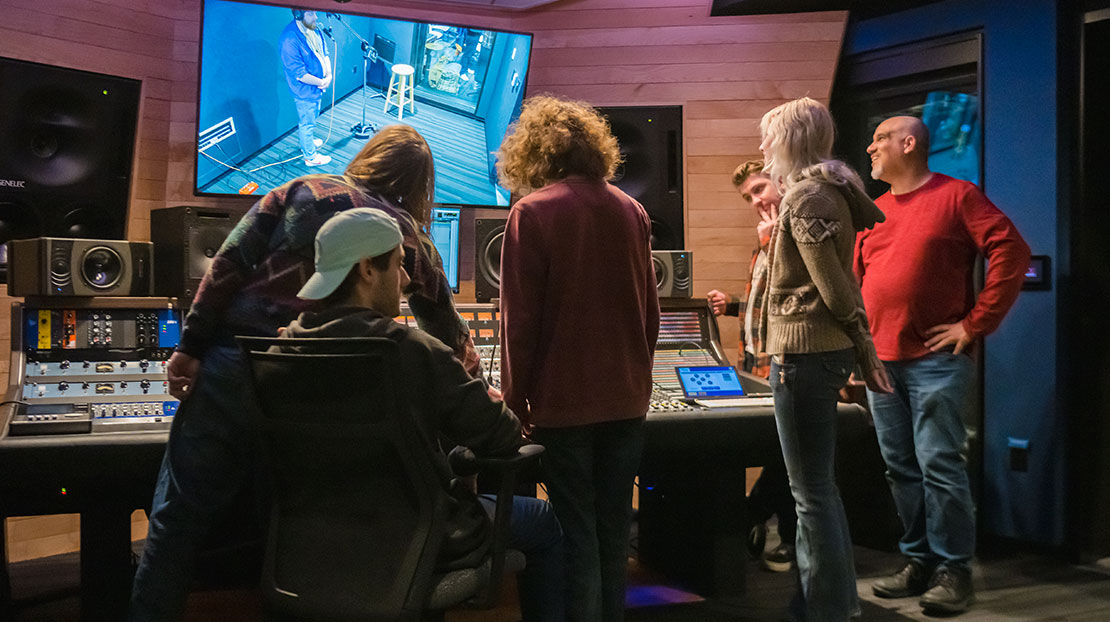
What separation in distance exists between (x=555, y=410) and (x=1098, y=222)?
2658mm

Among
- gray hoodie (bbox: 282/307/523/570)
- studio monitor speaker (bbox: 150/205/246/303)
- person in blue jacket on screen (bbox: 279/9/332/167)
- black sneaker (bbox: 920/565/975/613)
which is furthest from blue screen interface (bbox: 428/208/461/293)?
black sneaker (bbox: 920/565/975/613)

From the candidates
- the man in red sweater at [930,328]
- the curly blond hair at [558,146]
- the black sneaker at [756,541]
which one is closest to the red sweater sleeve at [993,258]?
the man in red sweater at [930,328]

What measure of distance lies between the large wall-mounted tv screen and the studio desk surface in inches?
33.4

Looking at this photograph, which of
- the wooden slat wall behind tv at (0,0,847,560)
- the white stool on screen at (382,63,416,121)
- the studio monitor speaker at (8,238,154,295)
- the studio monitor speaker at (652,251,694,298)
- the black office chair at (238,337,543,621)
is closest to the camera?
the black office chair at (238,337,543,621)

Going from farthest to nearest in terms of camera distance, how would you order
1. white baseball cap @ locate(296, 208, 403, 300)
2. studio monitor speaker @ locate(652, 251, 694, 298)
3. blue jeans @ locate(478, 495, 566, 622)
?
studio monitor speaker @ locate(652, 251, 694, 298)
blue jeans @ locate(478, 495, 566, 622)
white baseball cap @ locate(296, 208, 403, 300)

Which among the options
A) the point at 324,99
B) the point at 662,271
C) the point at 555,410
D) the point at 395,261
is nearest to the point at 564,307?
the point at 555,410

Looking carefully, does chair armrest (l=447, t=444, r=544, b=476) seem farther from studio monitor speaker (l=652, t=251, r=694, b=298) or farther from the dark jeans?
the dark jeans

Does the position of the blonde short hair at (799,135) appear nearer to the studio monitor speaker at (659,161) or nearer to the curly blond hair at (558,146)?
the curly blond hair at (558,146)

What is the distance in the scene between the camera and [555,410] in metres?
2.05

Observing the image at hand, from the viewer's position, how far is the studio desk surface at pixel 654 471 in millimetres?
2251

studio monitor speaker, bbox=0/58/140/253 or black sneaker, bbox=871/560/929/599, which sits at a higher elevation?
studio monitor speaker, bbox=0/58/140/253

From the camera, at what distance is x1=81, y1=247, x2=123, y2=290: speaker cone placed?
8.75 feet

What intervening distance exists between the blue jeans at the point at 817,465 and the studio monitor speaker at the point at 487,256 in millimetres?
1143

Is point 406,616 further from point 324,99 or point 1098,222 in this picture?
point 1098,222
